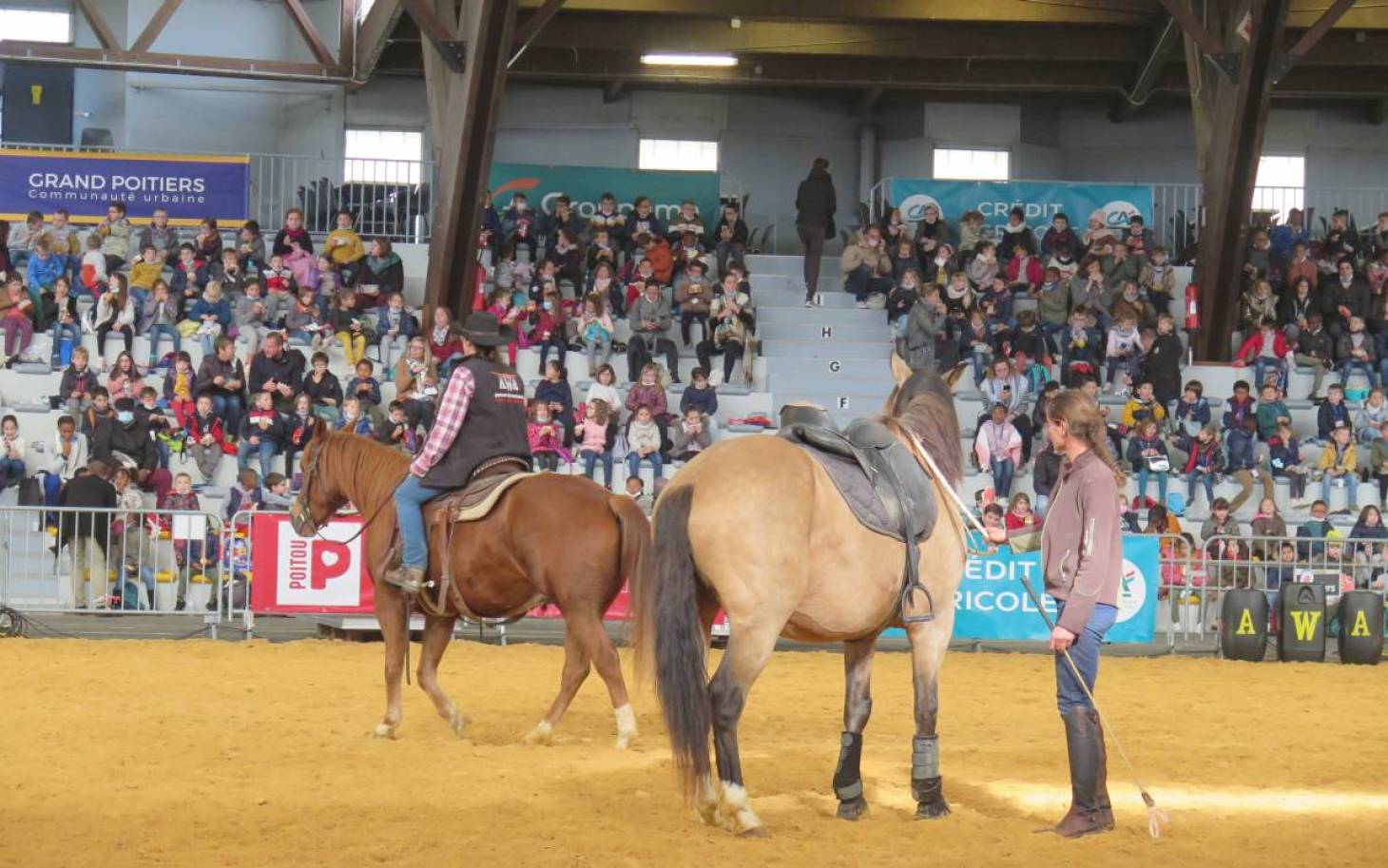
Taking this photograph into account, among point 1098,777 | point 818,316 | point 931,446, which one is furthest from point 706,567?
point 818,316

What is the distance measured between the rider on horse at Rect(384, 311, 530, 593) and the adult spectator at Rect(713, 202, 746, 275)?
14.8m

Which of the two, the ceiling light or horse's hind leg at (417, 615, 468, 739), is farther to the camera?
the ceiling light

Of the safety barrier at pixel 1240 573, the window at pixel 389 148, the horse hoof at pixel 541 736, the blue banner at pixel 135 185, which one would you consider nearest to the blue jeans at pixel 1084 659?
the horse hoof at pixel 541 736

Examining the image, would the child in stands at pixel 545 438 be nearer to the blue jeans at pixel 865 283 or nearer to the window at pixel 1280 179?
the blue jeans at pixel 865 283

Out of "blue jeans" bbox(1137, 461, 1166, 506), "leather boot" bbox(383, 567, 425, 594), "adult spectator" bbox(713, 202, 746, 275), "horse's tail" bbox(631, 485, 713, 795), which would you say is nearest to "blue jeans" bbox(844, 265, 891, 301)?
"adult spectator" bbox(713, 202, 746, 275)

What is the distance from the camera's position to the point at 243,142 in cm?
2695

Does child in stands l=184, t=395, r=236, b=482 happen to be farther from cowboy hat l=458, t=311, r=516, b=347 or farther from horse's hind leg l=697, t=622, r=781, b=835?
horse's hind leg l=697, t=622, r=781, b=835

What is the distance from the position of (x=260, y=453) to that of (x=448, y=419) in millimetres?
10085

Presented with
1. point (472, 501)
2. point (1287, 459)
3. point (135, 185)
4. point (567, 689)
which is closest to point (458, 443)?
point (472, 501)

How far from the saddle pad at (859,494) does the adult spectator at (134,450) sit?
1228 centimetres

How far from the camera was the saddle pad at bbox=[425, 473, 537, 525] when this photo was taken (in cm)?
938

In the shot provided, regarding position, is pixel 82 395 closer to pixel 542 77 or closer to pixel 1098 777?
pixel 542 77

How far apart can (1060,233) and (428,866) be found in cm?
2024

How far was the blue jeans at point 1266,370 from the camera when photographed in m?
22.5
